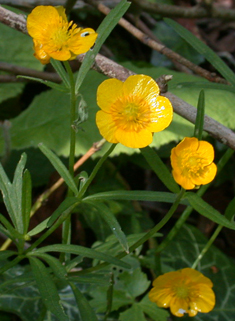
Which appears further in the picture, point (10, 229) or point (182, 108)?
point (182, 108)

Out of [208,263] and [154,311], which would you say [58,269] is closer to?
[154,311]

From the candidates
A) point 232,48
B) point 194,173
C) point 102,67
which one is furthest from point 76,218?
point 232,48

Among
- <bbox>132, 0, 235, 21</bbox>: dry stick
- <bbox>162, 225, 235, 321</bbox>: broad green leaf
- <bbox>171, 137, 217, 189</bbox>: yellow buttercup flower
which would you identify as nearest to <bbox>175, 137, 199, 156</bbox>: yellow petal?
<bbox>171, 137, 217, 189</bbox>: yellow buttercup flower

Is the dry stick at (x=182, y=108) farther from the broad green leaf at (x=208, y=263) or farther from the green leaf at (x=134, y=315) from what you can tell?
the broad green leaf at (x=208, y=263)

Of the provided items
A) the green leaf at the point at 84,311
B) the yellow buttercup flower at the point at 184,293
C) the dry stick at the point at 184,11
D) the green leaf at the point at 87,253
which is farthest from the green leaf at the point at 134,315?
the dry stick at the point at 184,11

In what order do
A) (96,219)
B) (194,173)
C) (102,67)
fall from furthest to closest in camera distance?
(96,219) → (102,67) → (194,173)

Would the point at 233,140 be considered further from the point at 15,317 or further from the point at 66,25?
the point at 15,317

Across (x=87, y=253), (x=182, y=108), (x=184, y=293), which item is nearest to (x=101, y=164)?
(x=87, y=253)
